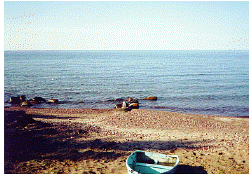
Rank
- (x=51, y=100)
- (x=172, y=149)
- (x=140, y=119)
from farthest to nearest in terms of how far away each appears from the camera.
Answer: (x=51, y=100) < (x=140, y=119) < (x=172, y=149)

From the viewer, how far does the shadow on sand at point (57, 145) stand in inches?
459

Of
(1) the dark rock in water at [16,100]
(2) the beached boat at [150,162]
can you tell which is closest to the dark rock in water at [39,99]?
(1) the dark rock in water at [16,100]

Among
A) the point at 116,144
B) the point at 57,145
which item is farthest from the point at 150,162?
the point at 57,145

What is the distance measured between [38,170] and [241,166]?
1054cm

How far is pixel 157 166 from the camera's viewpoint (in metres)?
10.2

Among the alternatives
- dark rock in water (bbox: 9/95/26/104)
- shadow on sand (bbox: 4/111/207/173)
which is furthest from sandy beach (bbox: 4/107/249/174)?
dark rock in water (bbox: 9/95/26/104)

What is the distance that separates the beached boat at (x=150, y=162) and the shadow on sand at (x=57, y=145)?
2.68 ft

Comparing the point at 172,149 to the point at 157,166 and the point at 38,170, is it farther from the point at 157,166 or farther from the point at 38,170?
the point at 38,170

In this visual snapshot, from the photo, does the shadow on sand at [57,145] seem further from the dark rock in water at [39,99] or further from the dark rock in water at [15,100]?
the dark rock in water at [15,100]

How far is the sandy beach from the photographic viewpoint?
1095 centimetres

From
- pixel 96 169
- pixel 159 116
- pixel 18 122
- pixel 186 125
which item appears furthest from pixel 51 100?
pixel 96 169

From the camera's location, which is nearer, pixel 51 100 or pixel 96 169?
pixel 96 169

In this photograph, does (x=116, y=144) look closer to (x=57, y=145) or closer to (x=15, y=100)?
(x=57, y=145)

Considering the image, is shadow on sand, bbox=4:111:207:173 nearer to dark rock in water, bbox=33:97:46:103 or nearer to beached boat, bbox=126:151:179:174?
beached boat, bbox=126:151:179:174
